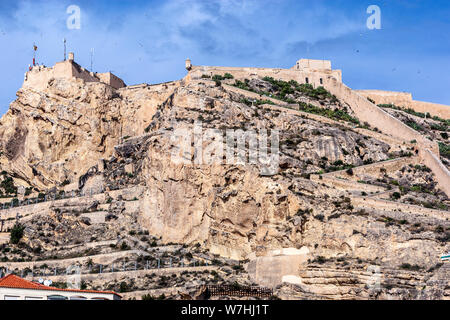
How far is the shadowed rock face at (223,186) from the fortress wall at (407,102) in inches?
267

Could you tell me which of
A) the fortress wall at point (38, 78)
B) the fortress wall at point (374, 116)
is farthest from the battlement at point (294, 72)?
the fortress wall at point (38, 78)

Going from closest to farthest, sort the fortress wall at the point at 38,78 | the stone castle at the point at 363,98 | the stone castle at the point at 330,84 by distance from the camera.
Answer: the stone castle at the point at 363,98, the stone castle at the point at 330,84, the fortress wall at the point at 38,78

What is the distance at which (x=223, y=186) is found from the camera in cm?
4784

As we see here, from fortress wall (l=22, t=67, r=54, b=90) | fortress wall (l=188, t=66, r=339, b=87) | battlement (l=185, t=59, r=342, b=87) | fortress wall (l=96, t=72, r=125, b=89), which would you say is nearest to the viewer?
fortress wall (l=22, t=67, r=54, b=90)

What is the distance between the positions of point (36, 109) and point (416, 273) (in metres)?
36.3

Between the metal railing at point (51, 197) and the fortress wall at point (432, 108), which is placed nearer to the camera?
the metal railing at point (51, 197)

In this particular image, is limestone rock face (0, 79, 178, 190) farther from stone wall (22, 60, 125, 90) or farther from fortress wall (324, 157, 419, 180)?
fortress wall (324, 157, 419, 180)

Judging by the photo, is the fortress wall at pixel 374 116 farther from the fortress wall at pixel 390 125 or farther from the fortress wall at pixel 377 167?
the fortress wall at pixel 377 167

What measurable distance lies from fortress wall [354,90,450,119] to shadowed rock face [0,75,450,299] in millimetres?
6786

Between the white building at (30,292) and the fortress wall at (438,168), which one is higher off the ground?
the fortress wall at (438,168)

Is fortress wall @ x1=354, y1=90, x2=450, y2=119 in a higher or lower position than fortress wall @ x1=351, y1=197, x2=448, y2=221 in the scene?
higher

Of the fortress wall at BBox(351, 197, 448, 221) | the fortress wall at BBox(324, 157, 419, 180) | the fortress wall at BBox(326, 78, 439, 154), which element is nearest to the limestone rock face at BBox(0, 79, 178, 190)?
the fortress wall at BBox(326, 78, 439, 154)

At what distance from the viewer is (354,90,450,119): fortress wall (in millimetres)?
72625

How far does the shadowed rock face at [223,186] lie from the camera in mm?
41562
